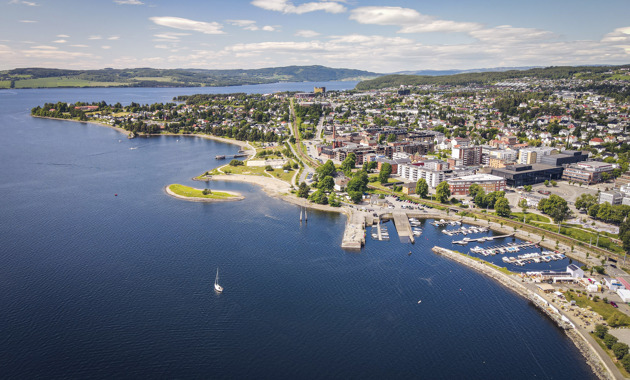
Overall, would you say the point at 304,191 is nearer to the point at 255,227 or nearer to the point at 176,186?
the point at 255,227

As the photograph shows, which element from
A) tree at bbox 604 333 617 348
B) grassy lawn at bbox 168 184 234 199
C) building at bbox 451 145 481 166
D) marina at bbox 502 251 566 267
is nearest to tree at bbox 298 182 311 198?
grassy lawn at bbox 168 184 234 199

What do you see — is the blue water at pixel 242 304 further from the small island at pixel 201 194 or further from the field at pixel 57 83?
the field at pixel 57 83

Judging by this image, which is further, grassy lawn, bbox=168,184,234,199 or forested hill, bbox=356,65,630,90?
forested hill, bbox=356,65,630,90

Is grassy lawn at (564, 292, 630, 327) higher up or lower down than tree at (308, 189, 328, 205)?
lower down

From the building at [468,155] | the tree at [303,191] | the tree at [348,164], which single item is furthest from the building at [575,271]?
the building at [468,155]

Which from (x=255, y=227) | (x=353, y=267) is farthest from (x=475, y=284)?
(x=255, y=227)

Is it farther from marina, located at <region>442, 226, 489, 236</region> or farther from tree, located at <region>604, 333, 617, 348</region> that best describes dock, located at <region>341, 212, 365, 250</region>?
tree, located at <region>604, 333, 617, 348</region>
